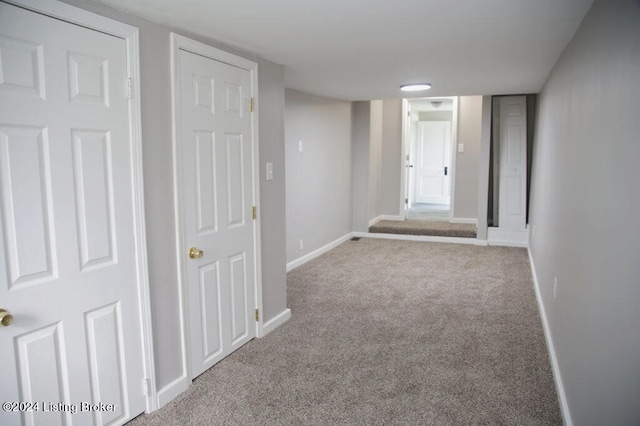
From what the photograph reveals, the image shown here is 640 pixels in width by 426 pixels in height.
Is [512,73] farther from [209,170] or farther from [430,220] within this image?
[430,220]

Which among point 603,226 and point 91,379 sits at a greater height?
point 603,226

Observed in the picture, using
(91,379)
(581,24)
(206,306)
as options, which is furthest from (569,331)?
(91,379)

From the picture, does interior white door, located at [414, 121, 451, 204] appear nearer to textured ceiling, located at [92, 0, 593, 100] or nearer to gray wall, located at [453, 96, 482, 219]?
gray wall, located at [453, 96, 482, 219]

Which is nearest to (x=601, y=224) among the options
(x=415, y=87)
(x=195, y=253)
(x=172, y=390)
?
(x=195, y=253)

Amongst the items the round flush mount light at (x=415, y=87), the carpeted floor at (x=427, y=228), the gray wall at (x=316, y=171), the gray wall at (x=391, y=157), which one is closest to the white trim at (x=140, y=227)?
the gray wall at (x=316, y=171)

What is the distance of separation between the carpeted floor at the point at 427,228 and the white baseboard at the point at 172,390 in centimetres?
483

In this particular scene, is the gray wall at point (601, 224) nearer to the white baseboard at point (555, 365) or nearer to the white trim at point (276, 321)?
the white baseboard at point (555, 365)

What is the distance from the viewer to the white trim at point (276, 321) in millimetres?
3366

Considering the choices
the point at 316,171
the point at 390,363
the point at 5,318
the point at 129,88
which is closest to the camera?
the point at 5,318

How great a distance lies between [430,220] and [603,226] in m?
6.25

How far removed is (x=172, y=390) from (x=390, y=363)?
1.39 m

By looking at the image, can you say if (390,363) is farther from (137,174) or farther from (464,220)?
(464,220)

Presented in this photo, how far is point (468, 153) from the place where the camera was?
7371 millimetres

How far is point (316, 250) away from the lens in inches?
228
